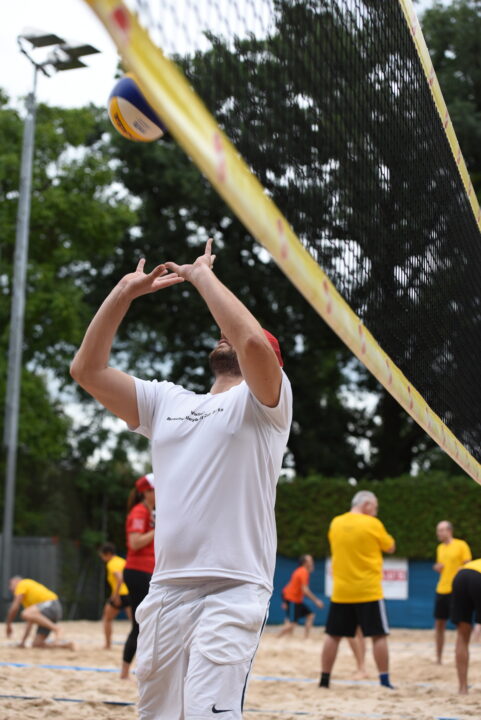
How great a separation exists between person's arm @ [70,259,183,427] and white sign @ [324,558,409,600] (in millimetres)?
17414

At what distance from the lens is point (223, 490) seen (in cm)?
288

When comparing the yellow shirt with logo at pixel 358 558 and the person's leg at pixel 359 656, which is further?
the person's leg at pixel 359 656

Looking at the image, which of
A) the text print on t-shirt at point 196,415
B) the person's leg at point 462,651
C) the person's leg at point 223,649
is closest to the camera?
the person's leg at point 223,649

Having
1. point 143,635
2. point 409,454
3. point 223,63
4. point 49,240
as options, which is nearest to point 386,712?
point 143,635

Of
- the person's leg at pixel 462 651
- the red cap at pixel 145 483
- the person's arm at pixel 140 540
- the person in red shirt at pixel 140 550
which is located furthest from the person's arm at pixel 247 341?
the person's leg at pixel 462 651

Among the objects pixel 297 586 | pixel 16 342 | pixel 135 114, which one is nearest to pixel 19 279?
pixel 16 342

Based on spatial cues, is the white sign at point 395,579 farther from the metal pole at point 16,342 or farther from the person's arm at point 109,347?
the person's arm at point 109,347

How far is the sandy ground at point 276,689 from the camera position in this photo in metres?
6.20

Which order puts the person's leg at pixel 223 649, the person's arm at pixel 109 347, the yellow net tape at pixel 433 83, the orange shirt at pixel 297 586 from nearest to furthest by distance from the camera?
the person's leg at pixel 223 649, the person's arm at pixel 109 347, the yellow net tape at pixel 433 83, the orange shirt at pixel 297 586

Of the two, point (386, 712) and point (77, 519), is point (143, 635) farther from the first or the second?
point (77, 519)

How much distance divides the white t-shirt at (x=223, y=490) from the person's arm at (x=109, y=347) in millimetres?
270

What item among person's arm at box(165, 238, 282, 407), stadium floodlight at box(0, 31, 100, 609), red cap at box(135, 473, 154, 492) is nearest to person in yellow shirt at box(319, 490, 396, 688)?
red cap at box(135, 473, 154, 492)

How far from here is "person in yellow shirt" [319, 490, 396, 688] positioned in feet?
26.7

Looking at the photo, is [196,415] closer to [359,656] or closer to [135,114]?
[135,114]
